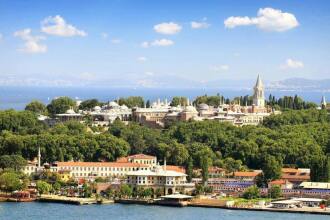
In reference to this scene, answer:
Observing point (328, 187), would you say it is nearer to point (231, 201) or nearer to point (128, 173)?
point (231, 201)

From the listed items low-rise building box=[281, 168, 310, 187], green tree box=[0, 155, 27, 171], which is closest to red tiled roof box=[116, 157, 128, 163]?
green tree box=[0, 155, 27, 171]

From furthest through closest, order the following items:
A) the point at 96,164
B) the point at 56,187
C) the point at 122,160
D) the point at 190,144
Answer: the point at 190,144 < the point at 122,160 < the point at 96,164 < the point at 56,187

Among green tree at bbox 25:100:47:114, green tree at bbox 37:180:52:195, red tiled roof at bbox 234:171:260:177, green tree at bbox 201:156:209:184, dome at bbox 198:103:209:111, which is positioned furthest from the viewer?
dome at bbox 198:103:209:111

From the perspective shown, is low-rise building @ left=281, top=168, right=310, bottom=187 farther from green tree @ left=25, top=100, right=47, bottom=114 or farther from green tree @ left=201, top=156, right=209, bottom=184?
green tree @ left=25, top=100, right=47, bottom=114

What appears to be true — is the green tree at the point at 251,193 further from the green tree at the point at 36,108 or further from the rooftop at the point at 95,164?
the green tree at the point at 36,108

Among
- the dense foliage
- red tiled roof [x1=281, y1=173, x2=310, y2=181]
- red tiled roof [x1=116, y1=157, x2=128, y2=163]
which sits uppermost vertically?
the dense foliage

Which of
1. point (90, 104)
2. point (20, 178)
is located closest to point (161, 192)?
point (20, 178)

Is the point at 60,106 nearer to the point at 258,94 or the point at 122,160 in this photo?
the point at 258,94

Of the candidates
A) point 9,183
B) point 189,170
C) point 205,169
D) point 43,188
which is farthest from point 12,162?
point 205,169

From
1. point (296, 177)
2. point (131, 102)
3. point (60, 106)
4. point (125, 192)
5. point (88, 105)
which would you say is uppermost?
point (131, 102)
